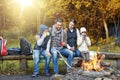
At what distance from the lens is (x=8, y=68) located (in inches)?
567

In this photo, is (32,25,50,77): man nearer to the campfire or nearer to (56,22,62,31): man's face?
(56,22,62,31): man's face

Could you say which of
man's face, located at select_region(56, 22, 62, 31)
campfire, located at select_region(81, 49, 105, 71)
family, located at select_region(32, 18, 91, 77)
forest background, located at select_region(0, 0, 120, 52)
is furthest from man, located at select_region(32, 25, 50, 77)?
forest background, located at select_region(0, 0, 120, 52)

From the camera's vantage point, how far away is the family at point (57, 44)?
13.7 meters

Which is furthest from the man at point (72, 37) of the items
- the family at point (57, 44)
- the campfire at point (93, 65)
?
the campfire at point (93, 65)

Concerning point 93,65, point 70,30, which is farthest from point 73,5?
point 93,65

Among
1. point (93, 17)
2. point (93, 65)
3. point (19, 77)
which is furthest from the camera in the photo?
point (93, 17)

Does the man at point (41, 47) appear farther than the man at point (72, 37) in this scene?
No

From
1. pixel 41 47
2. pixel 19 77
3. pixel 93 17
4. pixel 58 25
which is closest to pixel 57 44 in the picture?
pixel 41 47

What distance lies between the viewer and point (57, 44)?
45.9 ft

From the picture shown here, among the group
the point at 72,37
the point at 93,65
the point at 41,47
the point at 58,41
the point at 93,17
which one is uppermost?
the point at 93,17

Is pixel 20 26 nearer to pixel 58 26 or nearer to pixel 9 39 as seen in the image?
pixel 9 39

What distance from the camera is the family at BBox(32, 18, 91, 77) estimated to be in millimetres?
13672

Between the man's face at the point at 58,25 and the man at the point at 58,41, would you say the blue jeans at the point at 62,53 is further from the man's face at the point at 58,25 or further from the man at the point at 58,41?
the man's face at the point at 58,25

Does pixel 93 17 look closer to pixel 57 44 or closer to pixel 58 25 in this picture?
pixel 57 44
